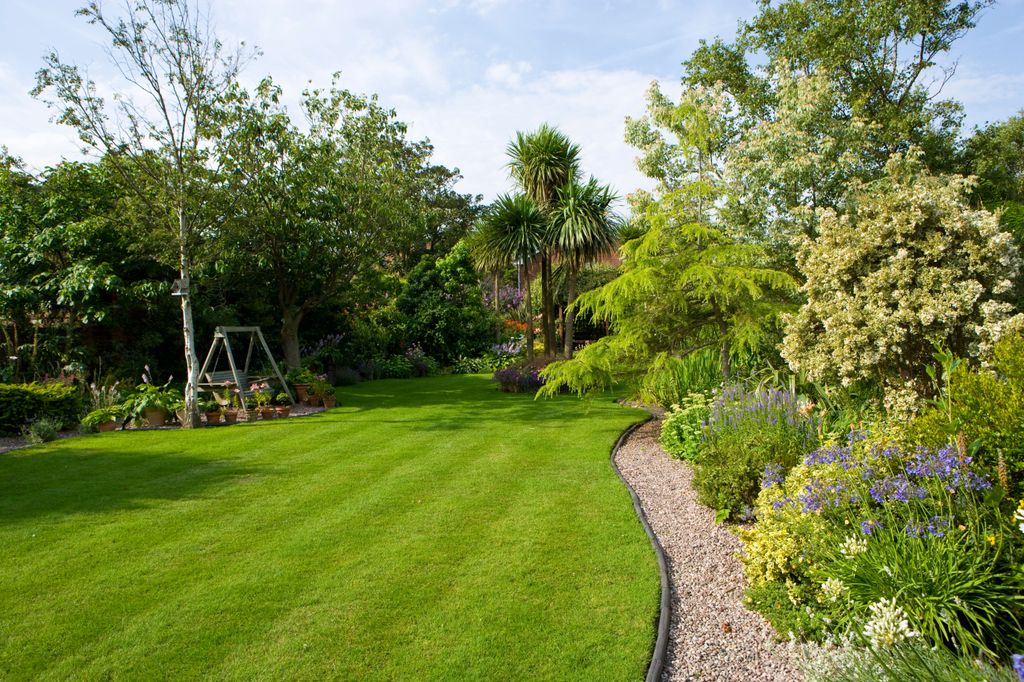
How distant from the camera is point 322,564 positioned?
4.64 metres

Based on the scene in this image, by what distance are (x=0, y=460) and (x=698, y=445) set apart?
863 cm

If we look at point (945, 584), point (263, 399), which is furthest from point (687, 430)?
point (263, 399)

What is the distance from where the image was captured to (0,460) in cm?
791

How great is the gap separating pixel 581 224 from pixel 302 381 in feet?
24.0

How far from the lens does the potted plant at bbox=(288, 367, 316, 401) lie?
513 inches

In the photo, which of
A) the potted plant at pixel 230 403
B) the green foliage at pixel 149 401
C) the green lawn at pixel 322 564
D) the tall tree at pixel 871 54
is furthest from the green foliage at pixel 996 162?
the green foliage at pixel 149 401

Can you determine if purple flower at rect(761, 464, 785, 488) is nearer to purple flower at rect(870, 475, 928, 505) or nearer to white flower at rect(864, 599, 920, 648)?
purple flower at rect(870, 475, 928, 505)

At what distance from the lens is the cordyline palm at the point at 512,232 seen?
15.8m

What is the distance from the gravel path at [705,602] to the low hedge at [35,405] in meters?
9.07

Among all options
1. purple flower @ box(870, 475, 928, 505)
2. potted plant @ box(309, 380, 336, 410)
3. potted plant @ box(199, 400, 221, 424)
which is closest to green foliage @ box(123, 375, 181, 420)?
potted plant @ box(199, 400, 221, 424)

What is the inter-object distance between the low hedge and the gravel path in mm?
9066

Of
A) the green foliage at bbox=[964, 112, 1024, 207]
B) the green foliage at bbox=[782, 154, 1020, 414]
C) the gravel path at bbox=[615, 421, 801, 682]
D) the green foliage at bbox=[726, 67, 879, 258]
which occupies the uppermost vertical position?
the green foliage at bbox=[964, 112, 1024, 207]

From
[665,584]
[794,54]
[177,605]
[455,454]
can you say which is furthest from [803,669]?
[794,54]

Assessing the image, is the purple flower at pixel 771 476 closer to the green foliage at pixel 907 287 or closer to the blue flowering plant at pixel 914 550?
the blue flowering plant at pixel 914 550
